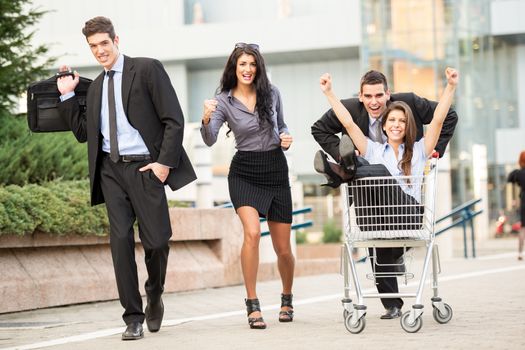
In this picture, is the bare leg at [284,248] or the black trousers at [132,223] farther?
the bare leg at [284,248]

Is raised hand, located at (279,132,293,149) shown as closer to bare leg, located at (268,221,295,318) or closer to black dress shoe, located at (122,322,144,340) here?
bare leg, located at (268,221,295,318)

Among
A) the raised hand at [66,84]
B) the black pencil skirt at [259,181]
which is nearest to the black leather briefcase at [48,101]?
the raised hand at [66,84]

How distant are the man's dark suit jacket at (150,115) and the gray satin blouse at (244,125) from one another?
57cm

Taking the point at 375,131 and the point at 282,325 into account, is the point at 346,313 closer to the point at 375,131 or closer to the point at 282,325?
the point at 282,325

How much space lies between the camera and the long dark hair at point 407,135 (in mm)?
7898

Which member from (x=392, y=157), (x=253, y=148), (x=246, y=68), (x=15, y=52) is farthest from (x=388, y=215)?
(x=15, y=52)

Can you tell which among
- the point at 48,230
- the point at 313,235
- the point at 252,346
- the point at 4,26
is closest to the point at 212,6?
the point at 313,235

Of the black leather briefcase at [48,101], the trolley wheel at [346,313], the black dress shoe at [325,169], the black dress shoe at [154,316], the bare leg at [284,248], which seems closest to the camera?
the black dress shoe at [325,169]

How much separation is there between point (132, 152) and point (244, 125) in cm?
100

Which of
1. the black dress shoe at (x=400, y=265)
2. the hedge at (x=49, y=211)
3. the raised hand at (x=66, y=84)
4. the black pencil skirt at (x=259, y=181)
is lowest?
the black dress shoe at (x=400, y=265)

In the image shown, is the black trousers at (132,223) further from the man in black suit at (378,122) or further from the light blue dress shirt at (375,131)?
the light blue dress shirt at (375,131)

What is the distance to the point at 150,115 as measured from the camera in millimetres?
8000

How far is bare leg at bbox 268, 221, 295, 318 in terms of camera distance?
345 inches

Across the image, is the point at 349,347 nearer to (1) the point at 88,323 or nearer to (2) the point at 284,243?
(2) the point at 284,243
